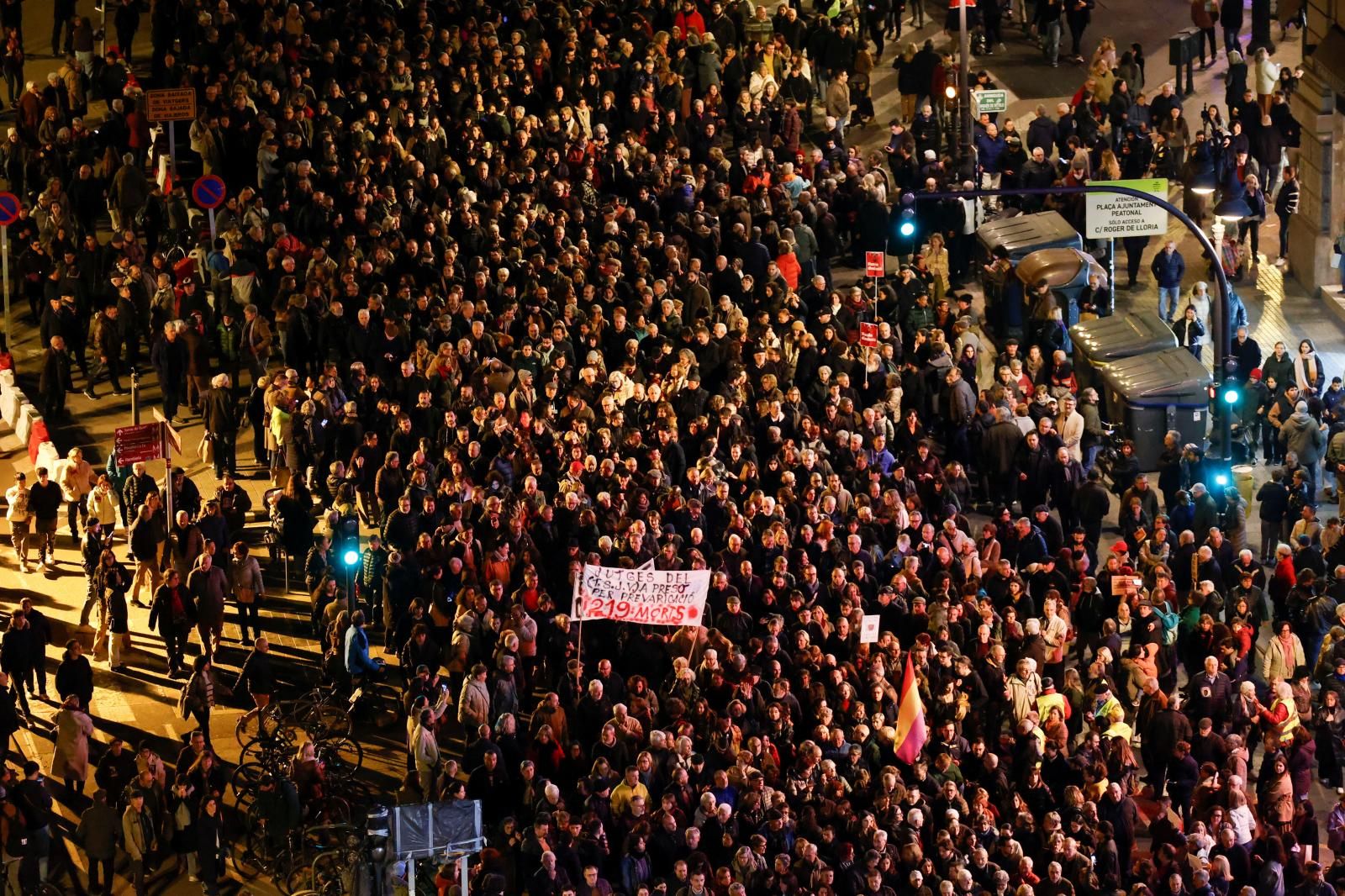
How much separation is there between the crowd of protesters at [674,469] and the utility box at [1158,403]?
49cm

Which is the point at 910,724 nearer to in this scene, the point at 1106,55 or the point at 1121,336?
the point at 1121,336

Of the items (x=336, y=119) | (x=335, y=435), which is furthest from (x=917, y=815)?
(x=336, y=119)

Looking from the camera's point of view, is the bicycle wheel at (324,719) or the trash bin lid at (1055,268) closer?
the bicycle wheel at (324,719)

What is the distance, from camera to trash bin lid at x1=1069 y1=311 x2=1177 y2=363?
42594 mm

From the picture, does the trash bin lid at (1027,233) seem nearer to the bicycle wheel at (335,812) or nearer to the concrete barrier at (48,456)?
the concrete barrier at (48,456)

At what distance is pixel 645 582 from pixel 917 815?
4200 mm

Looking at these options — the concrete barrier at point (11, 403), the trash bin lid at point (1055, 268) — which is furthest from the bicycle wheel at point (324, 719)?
the trash bin lid at point (1055, 268)

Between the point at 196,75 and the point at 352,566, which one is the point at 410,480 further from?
the point at 196,75

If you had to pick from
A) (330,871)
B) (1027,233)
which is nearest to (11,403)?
(330,871)

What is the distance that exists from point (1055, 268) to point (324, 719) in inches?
630

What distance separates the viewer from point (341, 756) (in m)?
32.8

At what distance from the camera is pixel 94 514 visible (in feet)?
121

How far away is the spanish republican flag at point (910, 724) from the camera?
31.3 metres

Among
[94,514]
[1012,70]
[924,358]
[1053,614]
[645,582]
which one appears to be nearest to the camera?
[645,582]
